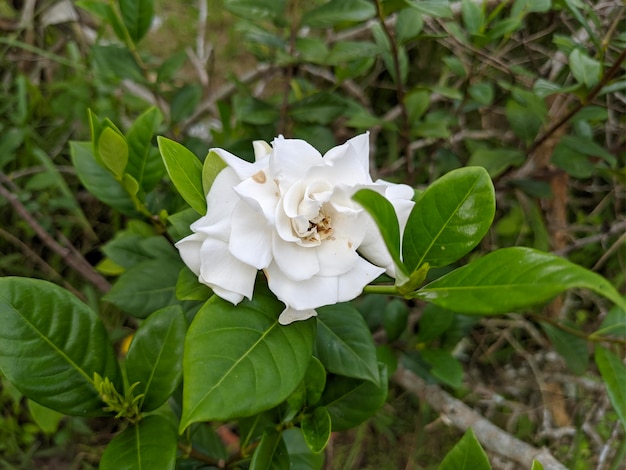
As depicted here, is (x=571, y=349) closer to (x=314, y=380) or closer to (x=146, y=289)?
(x=314, y=380)

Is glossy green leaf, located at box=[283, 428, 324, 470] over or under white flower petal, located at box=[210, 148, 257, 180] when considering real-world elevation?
under

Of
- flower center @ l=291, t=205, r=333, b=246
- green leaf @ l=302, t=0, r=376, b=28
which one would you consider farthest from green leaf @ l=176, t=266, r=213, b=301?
green leaf @ l=302, t=0, r=376, b=28

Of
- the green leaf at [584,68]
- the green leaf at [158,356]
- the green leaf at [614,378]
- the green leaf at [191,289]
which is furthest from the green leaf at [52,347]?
the green leaf at [584,68]

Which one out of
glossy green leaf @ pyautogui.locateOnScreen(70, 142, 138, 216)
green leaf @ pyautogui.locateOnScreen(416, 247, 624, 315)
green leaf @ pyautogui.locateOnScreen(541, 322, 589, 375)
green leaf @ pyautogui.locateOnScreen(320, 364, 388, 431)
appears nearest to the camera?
green leaf @ pyautogui.locateOnScreen(416, 247, 624, 315)

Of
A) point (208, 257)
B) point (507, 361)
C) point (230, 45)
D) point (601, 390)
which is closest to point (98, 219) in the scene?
point (230, 45)

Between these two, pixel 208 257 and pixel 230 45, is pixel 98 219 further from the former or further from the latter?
pixel 208 257

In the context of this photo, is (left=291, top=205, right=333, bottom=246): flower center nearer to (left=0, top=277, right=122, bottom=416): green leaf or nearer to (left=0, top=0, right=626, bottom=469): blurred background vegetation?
(left=0, top=277, right=122, bottom=416): green leaf

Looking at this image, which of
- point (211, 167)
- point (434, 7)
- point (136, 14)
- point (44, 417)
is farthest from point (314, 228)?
point (44, 417)

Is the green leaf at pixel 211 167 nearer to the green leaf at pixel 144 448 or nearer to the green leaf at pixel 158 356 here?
the green leaf at pixel 158 356
